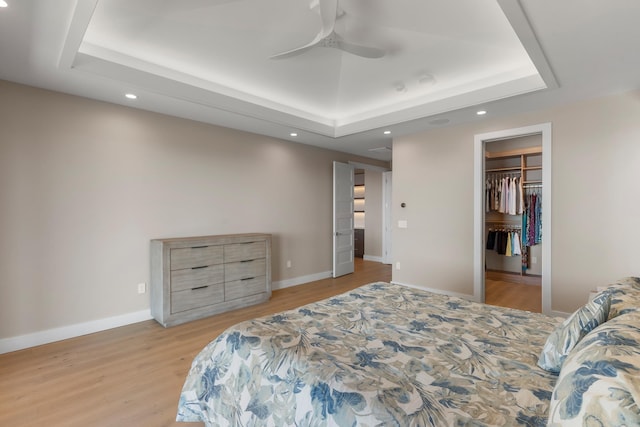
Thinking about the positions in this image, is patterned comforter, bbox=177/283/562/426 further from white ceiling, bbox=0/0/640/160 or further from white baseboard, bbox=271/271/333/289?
white baseboard, bbox=271/271/333/289

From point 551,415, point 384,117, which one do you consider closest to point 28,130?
point 384,117

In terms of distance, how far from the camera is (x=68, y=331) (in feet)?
9.98

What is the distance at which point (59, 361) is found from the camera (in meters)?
2.59

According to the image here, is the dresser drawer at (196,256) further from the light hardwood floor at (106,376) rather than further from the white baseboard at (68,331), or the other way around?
the white baseboard at (68,331)

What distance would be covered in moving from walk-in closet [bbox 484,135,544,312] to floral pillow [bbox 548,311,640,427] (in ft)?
13.8

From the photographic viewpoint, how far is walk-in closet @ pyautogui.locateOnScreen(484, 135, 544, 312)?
5004 millimetres

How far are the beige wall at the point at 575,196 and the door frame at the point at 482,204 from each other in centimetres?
6

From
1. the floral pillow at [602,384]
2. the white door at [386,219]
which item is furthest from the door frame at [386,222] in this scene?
the floral pillow at [602,384]

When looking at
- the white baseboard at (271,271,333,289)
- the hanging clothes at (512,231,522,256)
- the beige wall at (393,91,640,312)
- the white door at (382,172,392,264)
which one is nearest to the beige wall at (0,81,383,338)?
the white baseboard at (271,271,333,289)

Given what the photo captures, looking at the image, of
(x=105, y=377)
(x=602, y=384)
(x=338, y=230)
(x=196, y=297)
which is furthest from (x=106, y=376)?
(x=338, y=230)

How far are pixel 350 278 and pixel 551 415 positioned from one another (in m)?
4.76

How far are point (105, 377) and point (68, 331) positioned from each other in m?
1.11

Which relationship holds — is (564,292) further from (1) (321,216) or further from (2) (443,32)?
(1) (321,216)

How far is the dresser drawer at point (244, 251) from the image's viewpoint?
3.85 meters
